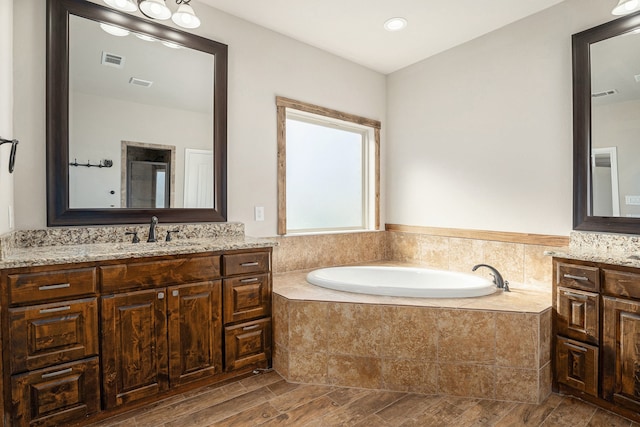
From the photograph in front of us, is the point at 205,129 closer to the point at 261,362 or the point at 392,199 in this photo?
the point at 261,362

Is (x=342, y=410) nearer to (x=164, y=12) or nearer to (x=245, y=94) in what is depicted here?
(x=245, y=94)

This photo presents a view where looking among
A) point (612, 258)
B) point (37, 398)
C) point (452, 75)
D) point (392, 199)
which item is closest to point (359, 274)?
point (392, 199)

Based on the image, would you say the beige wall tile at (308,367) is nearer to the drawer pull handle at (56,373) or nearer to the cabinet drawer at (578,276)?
the drawer pull handle at (56,373)

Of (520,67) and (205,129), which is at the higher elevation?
(520,67)

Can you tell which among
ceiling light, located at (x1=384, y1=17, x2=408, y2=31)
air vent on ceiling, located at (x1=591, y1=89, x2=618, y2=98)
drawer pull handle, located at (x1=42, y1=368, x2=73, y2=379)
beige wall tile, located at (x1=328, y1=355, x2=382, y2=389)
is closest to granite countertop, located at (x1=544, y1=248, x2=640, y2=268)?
air vent on ceiling, located at (x1=591, y1=89, x2=618, y2=98)

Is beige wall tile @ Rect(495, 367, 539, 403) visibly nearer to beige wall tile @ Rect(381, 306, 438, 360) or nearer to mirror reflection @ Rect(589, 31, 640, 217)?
beige wall tile @ Rect(381, 306, 438, 360)

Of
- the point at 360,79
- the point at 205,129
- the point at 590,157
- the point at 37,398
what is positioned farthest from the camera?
the point at 360,79

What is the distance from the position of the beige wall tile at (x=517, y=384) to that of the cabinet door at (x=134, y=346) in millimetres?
2017

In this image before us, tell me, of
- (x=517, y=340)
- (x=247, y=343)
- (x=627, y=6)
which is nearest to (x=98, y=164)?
(x=247, y=343)

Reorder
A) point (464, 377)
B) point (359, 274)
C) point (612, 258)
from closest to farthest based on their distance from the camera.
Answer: point (612, 258) → point (464, 377) → point (359, 274)

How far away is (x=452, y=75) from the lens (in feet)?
10.6

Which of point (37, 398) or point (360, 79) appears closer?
point (37, 398)

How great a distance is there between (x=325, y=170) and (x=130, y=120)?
1836mm

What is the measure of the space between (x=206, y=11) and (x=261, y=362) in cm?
266
